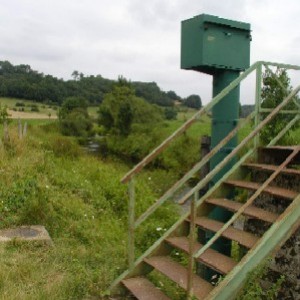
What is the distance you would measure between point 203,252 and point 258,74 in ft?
7.64

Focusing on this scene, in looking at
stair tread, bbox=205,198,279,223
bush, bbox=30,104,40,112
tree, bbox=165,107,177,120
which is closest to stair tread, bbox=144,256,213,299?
stair tread, bbox=205,198,279,223

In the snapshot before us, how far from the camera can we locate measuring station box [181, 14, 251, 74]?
5.05m

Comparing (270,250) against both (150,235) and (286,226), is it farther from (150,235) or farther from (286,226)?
(150,235)

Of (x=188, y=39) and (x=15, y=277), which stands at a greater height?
(x=188, y=39)

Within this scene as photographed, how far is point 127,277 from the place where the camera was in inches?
201

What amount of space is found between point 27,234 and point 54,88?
131ft

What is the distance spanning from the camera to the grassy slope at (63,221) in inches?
198

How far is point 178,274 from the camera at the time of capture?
4.63 meters

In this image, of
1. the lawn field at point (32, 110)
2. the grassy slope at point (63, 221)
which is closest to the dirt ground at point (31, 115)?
the lawn field at point (32, 110)

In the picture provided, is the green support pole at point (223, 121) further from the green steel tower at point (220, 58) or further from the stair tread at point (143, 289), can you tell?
the stair tread at point (143, 289)

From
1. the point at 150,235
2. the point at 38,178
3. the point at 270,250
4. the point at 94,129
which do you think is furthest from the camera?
the point at 94,129

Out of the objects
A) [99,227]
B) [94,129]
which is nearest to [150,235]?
[99,227]

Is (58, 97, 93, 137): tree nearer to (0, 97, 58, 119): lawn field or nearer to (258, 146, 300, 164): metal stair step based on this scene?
(0, 97, 58, 119): lawn field

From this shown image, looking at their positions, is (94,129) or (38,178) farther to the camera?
(94,129)
